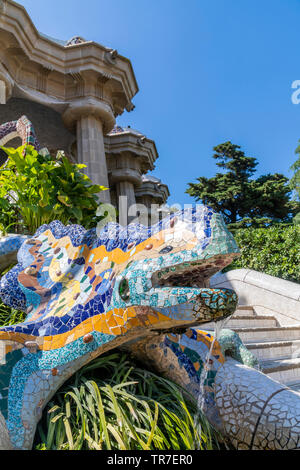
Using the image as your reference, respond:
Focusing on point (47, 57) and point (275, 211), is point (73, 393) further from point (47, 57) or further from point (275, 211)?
point (275, 211)

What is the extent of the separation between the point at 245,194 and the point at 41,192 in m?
19.7

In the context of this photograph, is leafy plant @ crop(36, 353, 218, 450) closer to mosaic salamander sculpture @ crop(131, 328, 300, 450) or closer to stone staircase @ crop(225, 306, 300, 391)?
mosaic salamander sculpture @ crop(131, 328, 300, 450)

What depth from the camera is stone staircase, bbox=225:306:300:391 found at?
12.0ft

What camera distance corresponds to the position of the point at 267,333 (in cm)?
500

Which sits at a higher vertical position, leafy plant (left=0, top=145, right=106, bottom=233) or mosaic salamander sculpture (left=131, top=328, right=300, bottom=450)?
leafy plant (left=0, top=145, right=106, bottom=233)

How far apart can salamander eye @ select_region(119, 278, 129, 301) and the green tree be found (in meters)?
19.9

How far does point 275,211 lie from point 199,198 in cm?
475

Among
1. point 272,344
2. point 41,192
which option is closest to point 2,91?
point 41,192

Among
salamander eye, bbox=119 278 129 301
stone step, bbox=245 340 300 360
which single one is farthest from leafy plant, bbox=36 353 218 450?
stone step, bbox=245 340 300 360

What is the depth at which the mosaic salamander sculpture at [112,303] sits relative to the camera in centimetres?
132

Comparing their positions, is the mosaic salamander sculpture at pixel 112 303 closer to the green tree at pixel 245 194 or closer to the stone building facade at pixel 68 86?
the stone building facade at pixel 68 86
